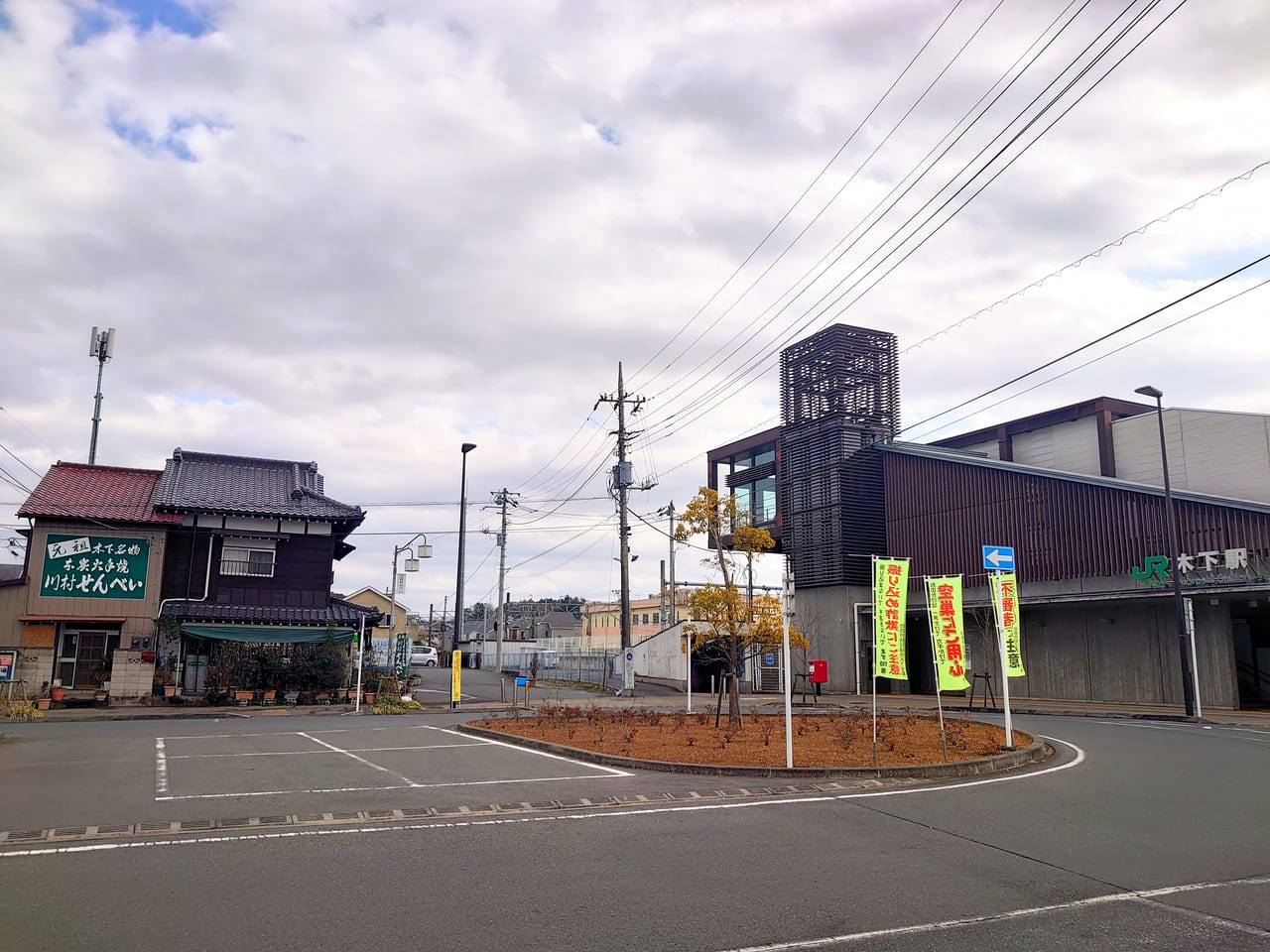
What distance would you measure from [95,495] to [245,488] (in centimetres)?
471

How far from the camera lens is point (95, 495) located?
98.8ft

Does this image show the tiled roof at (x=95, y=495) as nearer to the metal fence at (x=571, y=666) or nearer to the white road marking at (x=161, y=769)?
the white road marking at (x=161, y=769)

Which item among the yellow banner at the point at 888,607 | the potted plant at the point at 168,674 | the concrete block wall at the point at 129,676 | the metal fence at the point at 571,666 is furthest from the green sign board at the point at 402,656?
the yellow banner at the point at 888,607

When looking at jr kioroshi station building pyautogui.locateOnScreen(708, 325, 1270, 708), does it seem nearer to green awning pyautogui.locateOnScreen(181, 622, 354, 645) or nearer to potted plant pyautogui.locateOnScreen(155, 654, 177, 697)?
green awning pyautogui.locateOnScreen(181, 622, 354, 645)

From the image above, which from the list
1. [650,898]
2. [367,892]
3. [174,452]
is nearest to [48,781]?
[367,892]

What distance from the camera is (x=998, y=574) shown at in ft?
51.1

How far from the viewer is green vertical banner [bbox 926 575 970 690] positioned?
1670cm

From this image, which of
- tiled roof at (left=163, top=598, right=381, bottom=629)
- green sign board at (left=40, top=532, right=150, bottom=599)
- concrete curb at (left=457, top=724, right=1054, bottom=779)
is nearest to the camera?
concrete curb at (left=457, top=724, right=1054, bottom=779)

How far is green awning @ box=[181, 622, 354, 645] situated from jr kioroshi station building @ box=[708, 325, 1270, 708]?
15.5 meters

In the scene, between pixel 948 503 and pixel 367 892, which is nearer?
pixel 367 892

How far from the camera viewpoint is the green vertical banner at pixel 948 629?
16.7 metres

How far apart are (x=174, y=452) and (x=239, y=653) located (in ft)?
28.9

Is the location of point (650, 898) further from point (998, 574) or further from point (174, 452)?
point (174, 452)

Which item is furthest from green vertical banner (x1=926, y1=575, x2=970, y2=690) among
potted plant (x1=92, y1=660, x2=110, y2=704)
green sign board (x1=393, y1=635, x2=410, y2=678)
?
potted plant (x1=92, y1=660, x2=110, y2=704)
